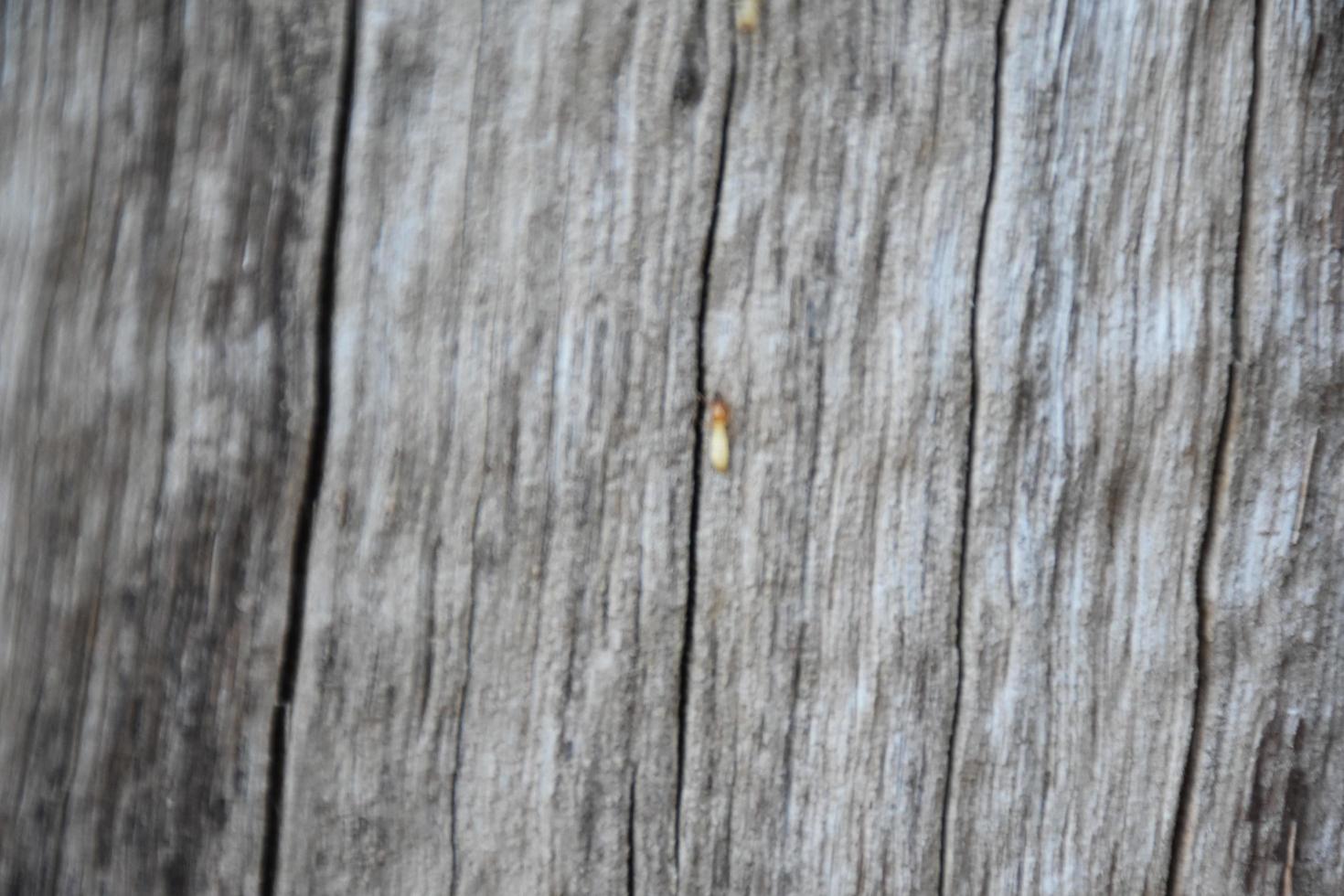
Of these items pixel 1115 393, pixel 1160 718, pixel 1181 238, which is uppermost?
pixel 1181 238

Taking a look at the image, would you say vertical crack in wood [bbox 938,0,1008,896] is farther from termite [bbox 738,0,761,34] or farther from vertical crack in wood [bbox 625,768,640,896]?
vertical crack in wood [bbox 625,768,640,896]

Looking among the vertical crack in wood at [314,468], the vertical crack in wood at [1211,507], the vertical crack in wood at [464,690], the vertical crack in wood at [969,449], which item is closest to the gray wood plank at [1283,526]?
the vertical crack in wood at [1211,507]

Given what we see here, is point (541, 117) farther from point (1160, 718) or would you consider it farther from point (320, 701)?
point (1160, 718)

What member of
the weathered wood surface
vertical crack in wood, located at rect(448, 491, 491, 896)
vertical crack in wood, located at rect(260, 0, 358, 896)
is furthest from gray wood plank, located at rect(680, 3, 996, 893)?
vertical crack in wood, located at rect(260, 0, 358, 896)

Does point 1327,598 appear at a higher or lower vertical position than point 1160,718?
higher

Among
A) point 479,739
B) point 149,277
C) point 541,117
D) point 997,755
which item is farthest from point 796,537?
point 149,277

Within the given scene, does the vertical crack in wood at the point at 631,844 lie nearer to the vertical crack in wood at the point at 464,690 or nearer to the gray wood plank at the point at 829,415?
the gray wood plank at the point at 829,415

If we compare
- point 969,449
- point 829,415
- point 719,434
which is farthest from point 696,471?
point 969,449
